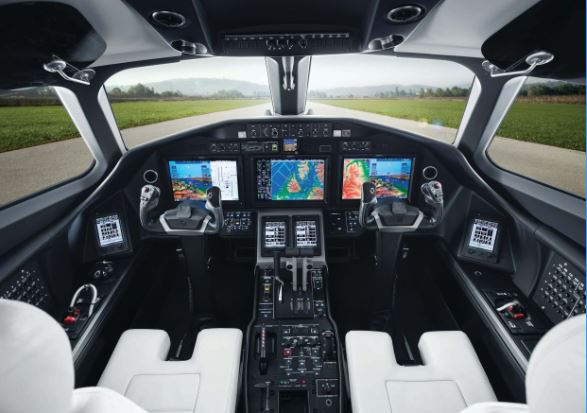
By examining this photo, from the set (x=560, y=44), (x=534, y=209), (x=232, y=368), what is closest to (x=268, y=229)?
(x=232, y=368)

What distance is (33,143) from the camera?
267 cm

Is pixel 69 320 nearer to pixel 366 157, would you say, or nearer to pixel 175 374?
pixel 175 374

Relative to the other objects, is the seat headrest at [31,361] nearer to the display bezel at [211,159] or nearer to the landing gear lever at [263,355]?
the landing gear lever at [263,355]

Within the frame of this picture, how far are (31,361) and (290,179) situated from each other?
92.7 inches

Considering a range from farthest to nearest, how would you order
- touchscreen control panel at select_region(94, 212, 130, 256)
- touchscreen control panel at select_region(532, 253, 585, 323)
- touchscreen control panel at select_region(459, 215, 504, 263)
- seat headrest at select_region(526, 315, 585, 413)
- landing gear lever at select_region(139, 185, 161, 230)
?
touchscreen control panel at select_region(94, 212, 130, 256) < touchscreen control panel at select_region(459, 215, 504, 263) < landing gear lever at select_region(139, 185, 161, 230) < touchscreen control panel at select_region(532, 253, 585, 323) < seat headrest at select_region(526, 315, 585, 413)

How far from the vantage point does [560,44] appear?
1.44 meters

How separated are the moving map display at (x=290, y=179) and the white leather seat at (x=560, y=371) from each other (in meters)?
2.28

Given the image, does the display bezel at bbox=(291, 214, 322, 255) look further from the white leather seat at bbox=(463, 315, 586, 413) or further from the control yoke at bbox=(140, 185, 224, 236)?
the white leather seat at bbox=(463, 315, 586, 413)

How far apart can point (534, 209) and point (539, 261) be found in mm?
308

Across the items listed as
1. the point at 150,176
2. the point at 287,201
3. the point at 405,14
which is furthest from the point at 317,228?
the point at 405,14

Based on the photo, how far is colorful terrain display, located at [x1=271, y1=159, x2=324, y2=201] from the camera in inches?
112

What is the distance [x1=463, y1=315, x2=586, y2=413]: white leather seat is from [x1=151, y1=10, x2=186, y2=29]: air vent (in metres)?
1.62

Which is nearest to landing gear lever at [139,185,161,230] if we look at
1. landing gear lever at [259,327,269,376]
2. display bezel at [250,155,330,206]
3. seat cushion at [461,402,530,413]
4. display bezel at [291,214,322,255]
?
display bezel at [250,155,330,206]

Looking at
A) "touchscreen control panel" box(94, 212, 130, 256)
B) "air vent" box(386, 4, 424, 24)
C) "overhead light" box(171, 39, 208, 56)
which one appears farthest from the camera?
"touchscreen control panel" box(94, 212, 130, 256)
